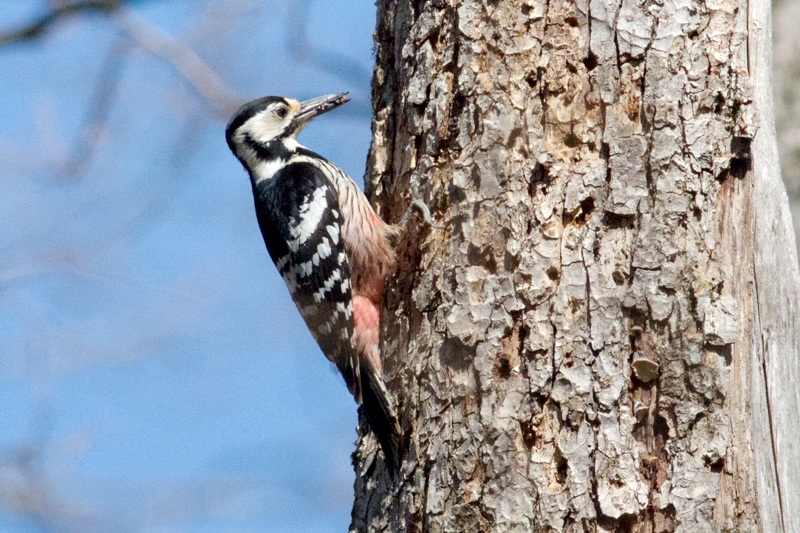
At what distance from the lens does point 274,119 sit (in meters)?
4.72

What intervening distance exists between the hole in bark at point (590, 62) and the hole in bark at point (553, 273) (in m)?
0.68

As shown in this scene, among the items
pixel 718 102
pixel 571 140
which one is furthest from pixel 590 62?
pixel 718 102

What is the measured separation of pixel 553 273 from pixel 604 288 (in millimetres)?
170

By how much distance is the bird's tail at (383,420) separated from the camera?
10.1 feet

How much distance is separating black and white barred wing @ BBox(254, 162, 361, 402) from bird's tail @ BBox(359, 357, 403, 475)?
0.47 m

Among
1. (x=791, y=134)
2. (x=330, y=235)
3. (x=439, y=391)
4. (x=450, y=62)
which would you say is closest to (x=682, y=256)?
(x=439, y=391)

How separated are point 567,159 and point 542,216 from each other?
0.69 ft

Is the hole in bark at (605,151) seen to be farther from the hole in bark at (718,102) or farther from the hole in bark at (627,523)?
the hole in bark at (627,523)

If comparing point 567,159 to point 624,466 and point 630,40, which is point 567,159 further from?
point 624,466

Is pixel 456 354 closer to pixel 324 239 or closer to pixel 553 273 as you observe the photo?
pixel 553 273

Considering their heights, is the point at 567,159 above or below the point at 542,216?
above

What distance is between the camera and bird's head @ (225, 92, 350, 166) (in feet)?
15.4

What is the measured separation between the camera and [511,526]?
106 inches

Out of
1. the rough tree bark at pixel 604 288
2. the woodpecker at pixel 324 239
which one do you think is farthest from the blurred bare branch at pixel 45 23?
the rough tree bark at pixel 604 288
